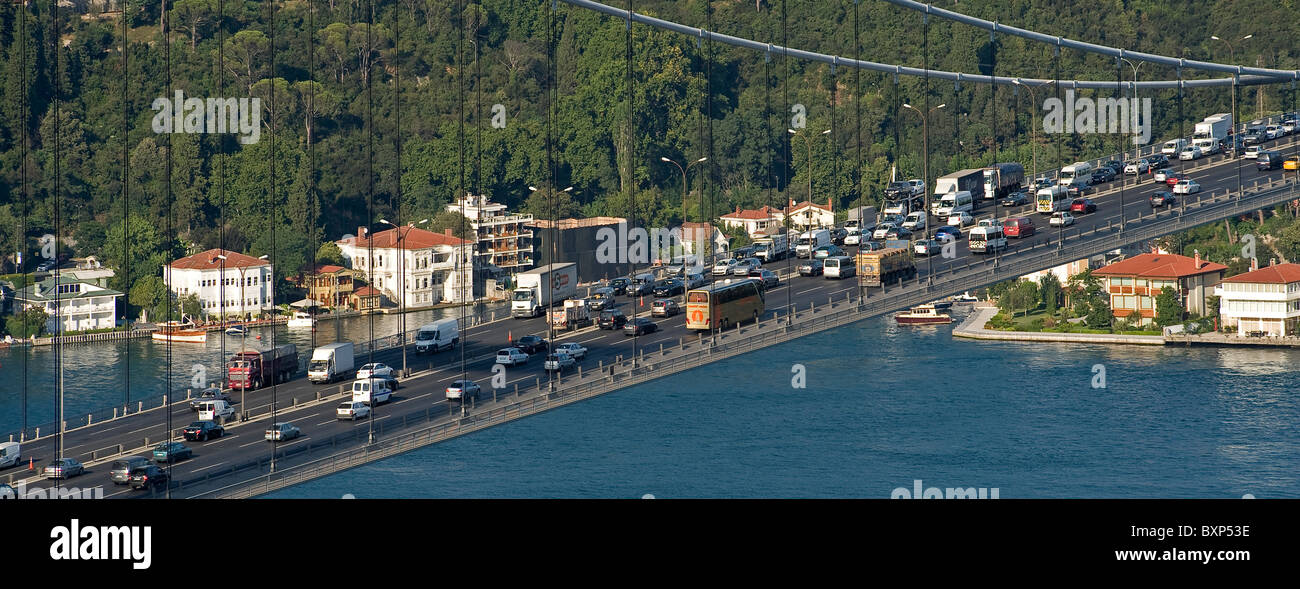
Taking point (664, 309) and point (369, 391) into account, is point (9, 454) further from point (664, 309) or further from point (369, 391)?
point (664, 309)

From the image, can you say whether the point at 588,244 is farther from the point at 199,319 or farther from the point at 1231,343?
the point at 1231,343

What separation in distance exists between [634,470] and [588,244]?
95.1ft

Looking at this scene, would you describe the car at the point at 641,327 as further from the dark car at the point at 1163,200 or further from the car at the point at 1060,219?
the dark car at the point at 1163,200

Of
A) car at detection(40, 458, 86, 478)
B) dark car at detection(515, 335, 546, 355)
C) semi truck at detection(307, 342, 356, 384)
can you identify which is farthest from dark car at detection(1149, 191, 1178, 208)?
car at detection(40, 458, 86, 478)

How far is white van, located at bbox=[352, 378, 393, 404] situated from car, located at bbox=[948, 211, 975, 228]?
57.1 feet

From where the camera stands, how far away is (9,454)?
29.4 m

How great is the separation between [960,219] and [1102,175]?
8301 millimetres

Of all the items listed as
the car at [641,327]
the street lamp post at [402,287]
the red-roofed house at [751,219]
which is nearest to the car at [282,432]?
the street lamp post at [402,287]

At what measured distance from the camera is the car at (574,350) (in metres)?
34.5

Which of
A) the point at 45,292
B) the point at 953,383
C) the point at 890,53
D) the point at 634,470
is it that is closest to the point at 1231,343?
the point at 953,383

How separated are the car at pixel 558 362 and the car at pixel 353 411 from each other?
134 inches

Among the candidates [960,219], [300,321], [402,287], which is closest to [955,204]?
[960,219]

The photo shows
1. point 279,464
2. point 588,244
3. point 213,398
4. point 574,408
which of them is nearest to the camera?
point 279,464

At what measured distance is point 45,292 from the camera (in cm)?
6028
